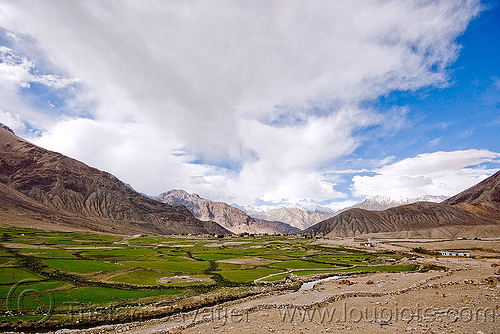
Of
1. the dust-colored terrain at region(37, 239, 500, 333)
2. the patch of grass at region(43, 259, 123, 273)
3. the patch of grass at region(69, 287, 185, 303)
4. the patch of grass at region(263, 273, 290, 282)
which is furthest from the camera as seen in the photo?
the patch of grass at region(263, 273, 290, 282)

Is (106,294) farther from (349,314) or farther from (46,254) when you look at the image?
(46,254)

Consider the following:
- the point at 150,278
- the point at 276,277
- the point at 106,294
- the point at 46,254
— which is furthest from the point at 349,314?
the point at 46,254

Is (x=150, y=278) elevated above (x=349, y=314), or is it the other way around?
(x=349, y=314)

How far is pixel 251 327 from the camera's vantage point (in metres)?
20.9

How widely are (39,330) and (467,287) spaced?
4505cm

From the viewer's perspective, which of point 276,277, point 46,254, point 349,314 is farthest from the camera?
point 46,254

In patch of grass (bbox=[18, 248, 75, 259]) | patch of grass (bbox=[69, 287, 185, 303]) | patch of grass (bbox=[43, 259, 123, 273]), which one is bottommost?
patch of grass (bbox=[69, 287, 185, 303])

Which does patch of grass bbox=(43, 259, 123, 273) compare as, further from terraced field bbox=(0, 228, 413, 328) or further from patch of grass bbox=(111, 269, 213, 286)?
patch of grass bbox=(111, 269, 213, 286)

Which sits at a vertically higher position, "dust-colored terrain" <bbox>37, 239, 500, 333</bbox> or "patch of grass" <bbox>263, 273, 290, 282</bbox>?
"dust-colored terrain" <bbox>37, 239, 500, 333</bbox>

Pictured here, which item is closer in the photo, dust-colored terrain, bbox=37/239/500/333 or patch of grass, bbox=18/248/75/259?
dust-colored terrain, bbox=37/239/500/333

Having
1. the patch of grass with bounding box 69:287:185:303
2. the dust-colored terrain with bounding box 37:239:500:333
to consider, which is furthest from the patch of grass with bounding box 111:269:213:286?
the dust-colored terrain with bounding box 37:239:500:333

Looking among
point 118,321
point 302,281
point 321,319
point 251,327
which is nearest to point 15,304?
point 118,321

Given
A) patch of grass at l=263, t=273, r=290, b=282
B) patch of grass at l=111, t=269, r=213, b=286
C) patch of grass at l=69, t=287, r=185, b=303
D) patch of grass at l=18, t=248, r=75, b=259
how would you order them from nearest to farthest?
patch of grass at l=69, t=287, r=185, b=303, patch of grass at l=111, t=269, r=213, b=286, patch of grass at l=263, t=273, r=290, b=282, patch of grass at l=18, t=248, r=75, b=259

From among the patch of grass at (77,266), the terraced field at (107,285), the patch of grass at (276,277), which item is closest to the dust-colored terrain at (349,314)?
the terraced field at (107,285)
